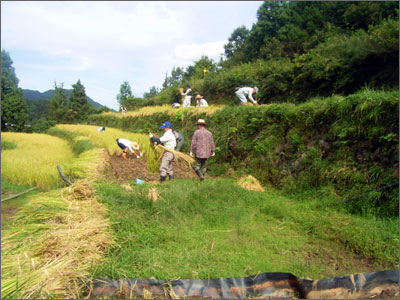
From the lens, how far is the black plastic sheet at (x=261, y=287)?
2.53 metres

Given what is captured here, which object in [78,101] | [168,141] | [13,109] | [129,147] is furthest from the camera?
[78,101]

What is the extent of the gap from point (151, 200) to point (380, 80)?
28.2ft

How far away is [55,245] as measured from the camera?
2.79m

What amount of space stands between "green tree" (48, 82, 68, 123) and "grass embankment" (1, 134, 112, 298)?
3028cm

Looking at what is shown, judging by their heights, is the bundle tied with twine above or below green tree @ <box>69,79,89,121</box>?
below

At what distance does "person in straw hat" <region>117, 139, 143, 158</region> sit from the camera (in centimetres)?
827

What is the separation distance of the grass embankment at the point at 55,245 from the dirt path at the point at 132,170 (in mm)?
2540

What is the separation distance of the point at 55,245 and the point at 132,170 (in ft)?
15.4

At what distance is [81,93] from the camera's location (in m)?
31.7

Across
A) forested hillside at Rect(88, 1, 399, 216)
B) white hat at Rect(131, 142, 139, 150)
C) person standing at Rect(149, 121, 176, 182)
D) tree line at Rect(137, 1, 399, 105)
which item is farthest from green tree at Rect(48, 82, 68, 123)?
person standing at Rect(149, 121, 176, 182)

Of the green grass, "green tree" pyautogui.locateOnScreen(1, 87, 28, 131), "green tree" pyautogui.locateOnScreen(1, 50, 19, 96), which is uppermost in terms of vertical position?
"green tree" pyautogui.locateOnScreen(1, 50, 19, 96)

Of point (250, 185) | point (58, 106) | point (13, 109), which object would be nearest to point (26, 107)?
point (13, 109)

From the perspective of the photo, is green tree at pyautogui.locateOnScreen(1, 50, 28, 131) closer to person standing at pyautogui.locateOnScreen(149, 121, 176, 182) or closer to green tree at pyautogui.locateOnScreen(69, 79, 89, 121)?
green tree at pyautogui.locateOnScreen(69, 79, 89, 121)

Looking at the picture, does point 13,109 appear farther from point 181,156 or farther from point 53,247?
point 53,247
